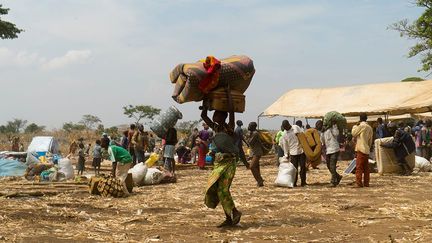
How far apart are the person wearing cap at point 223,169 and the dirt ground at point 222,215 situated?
28 centimetres

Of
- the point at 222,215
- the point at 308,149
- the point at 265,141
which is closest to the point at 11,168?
the point at 265,141

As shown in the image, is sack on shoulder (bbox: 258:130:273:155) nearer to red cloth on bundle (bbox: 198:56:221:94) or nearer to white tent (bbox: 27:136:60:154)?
red cloth on bundle (bbox: 198:56:221:94)

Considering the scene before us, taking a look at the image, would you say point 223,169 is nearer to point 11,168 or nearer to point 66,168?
point 66,168

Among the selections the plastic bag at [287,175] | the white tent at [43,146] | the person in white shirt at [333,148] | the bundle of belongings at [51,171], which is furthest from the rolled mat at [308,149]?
the white tent at [43,146]

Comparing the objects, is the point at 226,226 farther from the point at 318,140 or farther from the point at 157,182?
the point at 157,182

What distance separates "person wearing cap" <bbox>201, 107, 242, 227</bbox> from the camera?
6.87m

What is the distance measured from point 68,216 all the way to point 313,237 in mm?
3939

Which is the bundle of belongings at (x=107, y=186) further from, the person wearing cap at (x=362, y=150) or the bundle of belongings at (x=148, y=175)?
the person wearing cap at (x=362, y=150)

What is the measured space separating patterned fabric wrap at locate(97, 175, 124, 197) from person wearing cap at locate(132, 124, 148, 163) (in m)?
5.93

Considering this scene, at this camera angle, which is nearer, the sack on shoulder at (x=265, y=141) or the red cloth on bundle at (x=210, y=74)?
the red cloth on bundle at (x=210, y=74)

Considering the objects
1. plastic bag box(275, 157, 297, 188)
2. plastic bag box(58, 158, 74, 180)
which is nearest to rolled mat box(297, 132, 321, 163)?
plastic bag box(275, 157, 297, 188)

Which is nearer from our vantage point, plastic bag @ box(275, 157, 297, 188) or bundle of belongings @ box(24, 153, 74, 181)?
plastic bag @ box(275, 157, 297, 188)

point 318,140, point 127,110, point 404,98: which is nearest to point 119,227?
point 318,140

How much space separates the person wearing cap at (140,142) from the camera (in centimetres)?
1708
